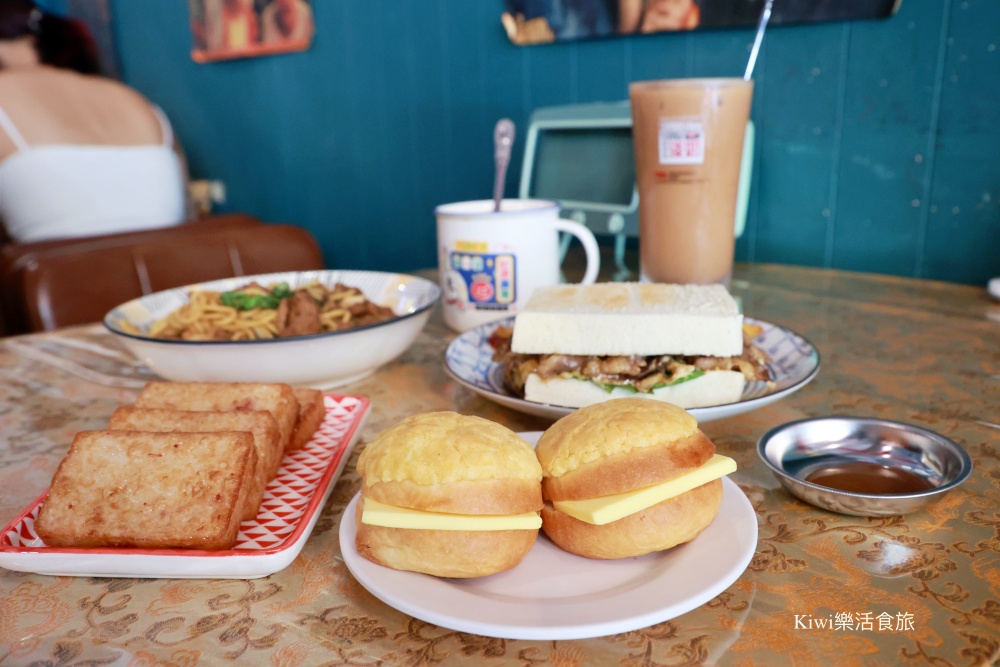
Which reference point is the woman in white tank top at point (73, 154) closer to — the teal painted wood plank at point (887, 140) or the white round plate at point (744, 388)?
the white round plate at point (744, 388)

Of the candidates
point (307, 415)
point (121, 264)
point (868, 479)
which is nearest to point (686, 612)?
point (868, 479)

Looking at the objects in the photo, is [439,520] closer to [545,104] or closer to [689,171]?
[689,171]

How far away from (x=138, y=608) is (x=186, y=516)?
0.28 feet

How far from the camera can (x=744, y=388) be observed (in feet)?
3.34

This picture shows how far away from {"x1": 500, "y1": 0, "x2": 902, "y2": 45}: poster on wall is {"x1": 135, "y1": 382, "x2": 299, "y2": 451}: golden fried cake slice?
1578 millimetres

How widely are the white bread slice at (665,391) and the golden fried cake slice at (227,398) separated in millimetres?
318

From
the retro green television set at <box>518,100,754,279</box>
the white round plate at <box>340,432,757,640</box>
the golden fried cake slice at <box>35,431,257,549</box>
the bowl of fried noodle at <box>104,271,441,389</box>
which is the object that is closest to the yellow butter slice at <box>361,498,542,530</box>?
the white round plate at <box>340,432,757,640</box>

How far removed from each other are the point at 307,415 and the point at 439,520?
0.40 meters

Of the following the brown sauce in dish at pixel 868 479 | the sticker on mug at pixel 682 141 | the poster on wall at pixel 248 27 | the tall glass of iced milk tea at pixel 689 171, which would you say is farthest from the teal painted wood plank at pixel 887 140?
the poster on wall at pixel 248 27

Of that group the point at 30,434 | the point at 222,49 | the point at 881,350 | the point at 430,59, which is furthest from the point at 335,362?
the point at 222,49

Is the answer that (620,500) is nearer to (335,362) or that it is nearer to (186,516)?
(186,516)


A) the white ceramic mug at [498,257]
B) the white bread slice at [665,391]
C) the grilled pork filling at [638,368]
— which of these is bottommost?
the white bread slice at [665,391]

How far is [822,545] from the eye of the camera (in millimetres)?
684

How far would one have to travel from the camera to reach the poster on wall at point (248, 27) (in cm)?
328
